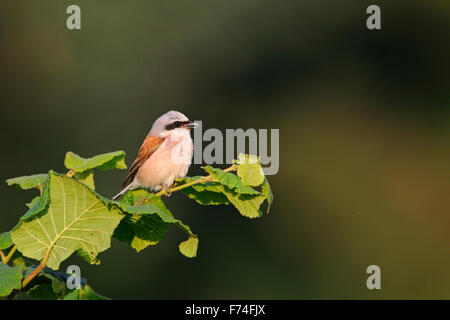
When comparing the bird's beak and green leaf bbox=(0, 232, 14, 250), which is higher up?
the bird's beak

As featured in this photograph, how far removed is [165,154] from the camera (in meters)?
4.93

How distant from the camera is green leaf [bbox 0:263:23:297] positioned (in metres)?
1.93

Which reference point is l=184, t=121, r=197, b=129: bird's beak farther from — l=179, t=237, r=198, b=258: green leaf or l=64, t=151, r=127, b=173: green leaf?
l=179, t=237, r=198, b=258: green leaf

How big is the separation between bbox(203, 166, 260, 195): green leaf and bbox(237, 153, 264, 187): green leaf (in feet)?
0.08

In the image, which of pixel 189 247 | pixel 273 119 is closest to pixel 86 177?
pixel 189 247

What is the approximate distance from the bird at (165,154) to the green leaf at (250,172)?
2.30 m

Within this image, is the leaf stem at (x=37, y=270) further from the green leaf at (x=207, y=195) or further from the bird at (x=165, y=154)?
the bird at (x=165, y=154)

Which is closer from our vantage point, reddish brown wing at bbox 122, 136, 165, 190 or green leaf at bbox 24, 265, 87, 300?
green leaf at bbox 24, 265, 87, 300

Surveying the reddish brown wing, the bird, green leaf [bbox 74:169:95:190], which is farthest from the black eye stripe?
green leaf [bbox 74:169:95:190]

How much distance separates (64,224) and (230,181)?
2.12 ft

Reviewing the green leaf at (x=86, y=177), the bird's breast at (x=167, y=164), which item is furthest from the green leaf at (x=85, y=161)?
the bird's breast at (x=167, y=164)

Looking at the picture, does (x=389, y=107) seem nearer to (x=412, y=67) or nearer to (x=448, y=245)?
(x=412, y=67)

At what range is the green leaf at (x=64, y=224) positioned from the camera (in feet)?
6.63

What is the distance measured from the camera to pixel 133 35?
15570 millimetres
